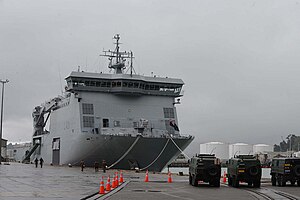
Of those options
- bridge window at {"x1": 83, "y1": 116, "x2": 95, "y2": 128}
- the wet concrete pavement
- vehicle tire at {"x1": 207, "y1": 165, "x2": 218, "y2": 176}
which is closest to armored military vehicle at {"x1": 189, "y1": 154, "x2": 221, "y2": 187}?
vehicle tire at {"x1": 207, "y1": 165, "x2": 218, "y2": 176}

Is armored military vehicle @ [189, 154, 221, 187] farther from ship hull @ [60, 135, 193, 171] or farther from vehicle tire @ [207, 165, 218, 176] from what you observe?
ship hull @ [60, 135, 193, 171]

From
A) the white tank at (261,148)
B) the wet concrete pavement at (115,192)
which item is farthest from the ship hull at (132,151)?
the white tank at (261,148)

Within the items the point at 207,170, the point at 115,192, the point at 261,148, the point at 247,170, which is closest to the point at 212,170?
the point at 207,170

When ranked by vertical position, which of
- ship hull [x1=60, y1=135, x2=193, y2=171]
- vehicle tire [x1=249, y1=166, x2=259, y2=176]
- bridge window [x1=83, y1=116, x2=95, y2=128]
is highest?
bridge window [x1=83, y1=116, x2=95, y2=128]

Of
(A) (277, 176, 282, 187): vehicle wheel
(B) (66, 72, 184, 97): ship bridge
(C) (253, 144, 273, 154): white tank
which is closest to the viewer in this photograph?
(A) (277, 176, 282, 187): vehicle wheel

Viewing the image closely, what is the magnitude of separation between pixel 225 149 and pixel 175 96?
84679 mm

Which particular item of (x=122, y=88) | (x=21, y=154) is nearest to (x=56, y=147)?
(x=122, y=88)

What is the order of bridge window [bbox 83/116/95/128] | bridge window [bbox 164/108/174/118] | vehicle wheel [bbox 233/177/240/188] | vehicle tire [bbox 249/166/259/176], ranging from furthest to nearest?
bridge window [bbox 164/108/174/118] < bridge window [bbox 83/116/95/128] < vehicle wheel [bbox 233/177/240/188] < vehicle tire [bbox 249/166/259/176]

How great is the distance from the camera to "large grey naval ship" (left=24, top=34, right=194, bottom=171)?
48.9 m

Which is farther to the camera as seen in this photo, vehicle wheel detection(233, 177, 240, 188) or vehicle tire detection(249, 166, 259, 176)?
vehicle wheel detection(233, 177, 240, 188)

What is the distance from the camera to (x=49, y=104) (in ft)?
222

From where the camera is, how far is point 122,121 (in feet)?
168

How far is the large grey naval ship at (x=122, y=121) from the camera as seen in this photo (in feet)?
160

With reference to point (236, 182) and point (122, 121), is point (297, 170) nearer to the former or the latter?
point (236, 182)
